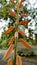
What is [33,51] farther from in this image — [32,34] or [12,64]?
[12,64]

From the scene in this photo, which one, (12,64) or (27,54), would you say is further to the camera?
(27,54)

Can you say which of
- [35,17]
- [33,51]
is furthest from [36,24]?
[33,51]

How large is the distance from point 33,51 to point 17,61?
392cm

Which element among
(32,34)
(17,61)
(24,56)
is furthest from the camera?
(32,34)

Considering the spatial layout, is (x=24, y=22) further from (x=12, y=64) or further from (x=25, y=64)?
(x=25, y=64)

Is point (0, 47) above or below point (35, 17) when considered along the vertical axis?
below

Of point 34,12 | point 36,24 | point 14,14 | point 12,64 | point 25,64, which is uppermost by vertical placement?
point 34,12

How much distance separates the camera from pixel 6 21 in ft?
13.6

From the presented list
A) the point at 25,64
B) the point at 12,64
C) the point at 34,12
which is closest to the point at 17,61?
the point at 12,64

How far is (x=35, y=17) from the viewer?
4.25 m

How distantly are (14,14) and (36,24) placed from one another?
3.90 metres

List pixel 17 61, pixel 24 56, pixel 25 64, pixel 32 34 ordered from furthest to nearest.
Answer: pixel 32 34, pixel 24 56, pixel 25 64, pixel 17 61

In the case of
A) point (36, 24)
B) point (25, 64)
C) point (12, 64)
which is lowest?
point (25, 64)

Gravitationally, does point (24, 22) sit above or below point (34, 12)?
below
